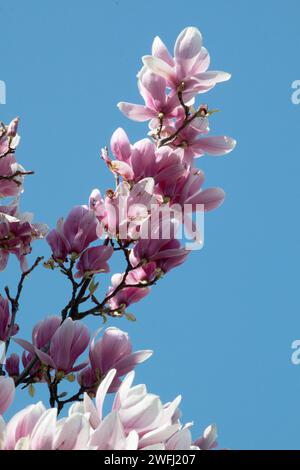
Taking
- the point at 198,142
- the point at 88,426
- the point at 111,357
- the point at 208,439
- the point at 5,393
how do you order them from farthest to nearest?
the point at 198,142
the point at 111,357
the point at 208,439
the point at 5,393
the point at 88,426

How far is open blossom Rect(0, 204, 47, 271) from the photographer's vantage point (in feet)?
5.73

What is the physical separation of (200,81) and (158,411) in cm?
93

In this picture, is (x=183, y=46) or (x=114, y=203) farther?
(x=183, y=46)

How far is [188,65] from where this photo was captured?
1.68 metres

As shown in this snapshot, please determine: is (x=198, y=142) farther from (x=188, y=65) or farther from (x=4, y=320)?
(x=4, y=320)

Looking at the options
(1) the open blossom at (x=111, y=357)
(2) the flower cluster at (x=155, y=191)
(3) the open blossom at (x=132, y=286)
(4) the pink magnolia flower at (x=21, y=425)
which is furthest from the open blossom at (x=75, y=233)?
(4) the pink magnolia flower at (x=21, y=425)

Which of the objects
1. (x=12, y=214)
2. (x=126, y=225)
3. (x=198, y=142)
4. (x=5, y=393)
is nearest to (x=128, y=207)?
(x=126, y=225)

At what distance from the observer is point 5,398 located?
103 cm

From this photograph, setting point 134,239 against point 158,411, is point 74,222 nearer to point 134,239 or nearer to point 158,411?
point 134,239

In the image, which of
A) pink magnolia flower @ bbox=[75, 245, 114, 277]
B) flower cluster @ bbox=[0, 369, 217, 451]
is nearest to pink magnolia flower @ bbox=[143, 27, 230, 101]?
pink magnolia flower @ bbox=[75, 245, 114, 277]

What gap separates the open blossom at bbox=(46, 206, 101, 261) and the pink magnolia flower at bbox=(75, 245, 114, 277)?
0.8 inches

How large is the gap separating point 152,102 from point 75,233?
405 mm
